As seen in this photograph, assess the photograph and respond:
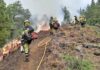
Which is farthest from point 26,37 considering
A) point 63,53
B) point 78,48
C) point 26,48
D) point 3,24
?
point 3,24

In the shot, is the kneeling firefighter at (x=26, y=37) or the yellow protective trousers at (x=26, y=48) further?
the yellow protective trousers at (x=26, y=48)

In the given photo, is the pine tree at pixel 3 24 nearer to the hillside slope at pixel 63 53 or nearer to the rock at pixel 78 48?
the hillside slope at pixel 63 53

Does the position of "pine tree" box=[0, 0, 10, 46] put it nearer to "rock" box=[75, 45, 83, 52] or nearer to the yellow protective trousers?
"rock" box=[75, 45, 83, 52]

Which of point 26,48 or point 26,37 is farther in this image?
point 26,48

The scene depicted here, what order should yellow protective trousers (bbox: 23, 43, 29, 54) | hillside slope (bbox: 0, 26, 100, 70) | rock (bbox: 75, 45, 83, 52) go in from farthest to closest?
rock (bbox: 75, 45, 83, 52) → yellow protective trousers (bbox: 23, 43, 29, 54) → hillside slope (bbox: 0, 26, 100, 70)

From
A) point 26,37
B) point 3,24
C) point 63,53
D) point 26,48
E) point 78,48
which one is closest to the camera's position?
point 63,53

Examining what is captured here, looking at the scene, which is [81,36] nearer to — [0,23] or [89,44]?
[89,44]

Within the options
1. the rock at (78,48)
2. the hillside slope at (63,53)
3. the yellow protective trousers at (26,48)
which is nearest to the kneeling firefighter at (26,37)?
the yellow protective trousers at (26,48)

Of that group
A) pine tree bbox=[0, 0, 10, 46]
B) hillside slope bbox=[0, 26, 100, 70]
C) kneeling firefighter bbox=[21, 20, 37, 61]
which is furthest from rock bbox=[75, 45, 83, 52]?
pine tree bbox=[0, 0, 10, 46]

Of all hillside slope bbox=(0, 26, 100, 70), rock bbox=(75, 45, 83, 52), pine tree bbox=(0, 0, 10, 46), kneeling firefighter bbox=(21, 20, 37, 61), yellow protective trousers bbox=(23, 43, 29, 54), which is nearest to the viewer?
hillside slope bbox=(0, 26, 100, 70)

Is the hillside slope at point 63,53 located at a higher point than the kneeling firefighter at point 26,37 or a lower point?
lower

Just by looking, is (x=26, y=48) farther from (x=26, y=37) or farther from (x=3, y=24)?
(x=3, y=24)

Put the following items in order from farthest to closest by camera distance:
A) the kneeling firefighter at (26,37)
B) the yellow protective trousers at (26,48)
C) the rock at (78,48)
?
the rock at (78,48)
the yellow protective trousers at (26,48)
the kneeling firefighter at (26,37)

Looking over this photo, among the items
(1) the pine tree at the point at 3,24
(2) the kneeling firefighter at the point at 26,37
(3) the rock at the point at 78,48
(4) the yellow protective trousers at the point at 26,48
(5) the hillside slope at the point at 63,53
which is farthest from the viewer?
(1) the pine tree at the point at 3,24
